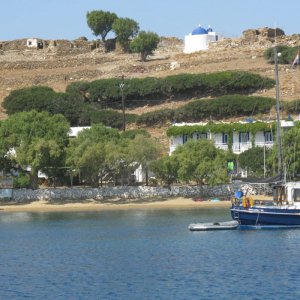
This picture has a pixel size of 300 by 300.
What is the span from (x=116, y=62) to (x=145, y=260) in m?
88.8

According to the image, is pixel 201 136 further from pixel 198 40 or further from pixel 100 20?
pixel 100 20

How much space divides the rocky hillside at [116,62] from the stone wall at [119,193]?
3387 cm

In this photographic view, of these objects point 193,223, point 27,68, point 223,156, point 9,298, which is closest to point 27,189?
point 223,156

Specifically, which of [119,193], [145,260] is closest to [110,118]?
[119,193]

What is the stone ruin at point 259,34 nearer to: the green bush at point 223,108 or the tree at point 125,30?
the tree at point 125,30

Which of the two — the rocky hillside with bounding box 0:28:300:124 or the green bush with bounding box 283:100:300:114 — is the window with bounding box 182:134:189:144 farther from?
the rocky hillside with bounding box 0:28:300:124

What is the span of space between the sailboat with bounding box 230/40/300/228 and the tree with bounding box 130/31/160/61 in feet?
245

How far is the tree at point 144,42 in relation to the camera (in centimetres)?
14062

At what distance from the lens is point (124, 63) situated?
143 m

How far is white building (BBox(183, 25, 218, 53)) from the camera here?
141 metres

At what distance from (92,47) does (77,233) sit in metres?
84.7

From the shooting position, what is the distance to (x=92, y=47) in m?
154

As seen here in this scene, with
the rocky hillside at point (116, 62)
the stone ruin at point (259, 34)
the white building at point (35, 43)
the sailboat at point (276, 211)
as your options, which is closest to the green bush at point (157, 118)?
the rocky hillside at point (116, 62)

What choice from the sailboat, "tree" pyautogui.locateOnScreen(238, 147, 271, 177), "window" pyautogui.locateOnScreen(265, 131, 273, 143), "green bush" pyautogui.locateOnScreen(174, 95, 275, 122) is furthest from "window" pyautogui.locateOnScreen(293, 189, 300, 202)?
"green bush" pyautogui.locateOnScreen(174, 95, 275, 122)
